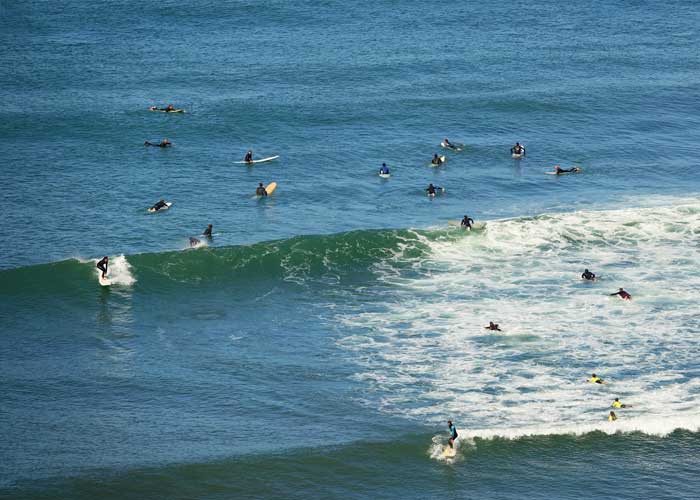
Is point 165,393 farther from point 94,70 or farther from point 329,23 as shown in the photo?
point 329,23

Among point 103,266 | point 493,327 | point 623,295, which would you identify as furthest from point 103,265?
point 623,295

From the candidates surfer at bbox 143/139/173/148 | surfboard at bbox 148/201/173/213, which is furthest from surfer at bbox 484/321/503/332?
surfer at bbox 143/139/173/148

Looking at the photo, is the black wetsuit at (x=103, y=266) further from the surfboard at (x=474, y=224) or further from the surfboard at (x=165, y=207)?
the surfboard at (x=474, y=224)

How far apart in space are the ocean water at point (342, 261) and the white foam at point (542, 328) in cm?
20

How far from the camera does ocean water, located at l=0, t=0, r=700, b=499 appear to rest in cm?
4519

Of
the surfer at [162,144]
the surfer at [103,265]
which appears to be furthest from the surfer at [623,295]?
the surfer at [162,144]

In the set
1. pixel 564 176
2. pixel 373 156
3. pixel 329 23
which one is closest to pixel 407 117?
pixel 373 156

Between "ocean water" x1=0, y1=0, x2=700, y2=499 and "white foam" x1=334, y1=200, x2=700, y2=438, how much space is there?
0.65 feet

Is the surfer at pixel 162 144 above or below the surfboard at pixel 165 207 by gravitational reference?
above

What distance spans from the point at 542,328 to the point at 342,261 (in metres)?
14.2

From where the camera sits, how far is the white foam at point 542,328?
4894 centimetres

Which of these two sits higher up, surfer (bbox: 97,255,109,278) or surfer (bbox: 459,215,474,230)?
surfer (bbox: 459,215,474,230)

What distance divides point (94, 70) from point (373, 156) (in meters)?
33.5

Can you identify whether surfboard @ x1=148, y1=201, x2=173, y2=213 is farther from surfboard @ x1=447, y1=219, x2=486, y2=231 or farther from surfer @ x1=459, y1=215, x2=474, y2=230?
surfer @ x1=459, y1=215, x2=474, y2=230
